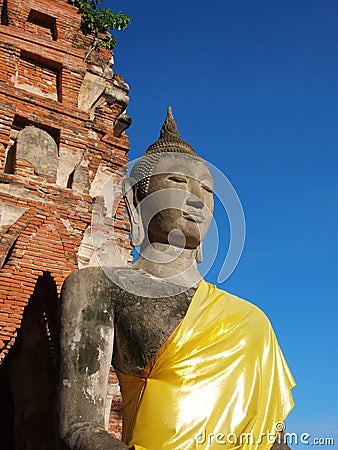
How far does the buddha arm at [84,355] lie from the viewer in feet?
11.4

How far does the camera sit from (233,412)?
3.60 m

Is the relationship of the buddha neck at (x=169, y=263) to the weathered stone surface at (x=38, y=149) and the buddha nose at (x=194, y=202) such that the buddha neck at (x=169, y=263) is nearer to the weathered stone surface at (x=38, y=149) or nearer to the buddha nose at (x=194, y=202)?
the buddha nose at (x=194, y=202)

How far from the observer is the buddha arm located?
347 centimetres

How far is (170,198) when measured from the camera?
421cm

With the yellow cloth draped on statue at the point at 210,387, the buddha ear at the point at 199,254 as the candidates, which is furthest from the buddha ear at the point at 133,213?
the yellow cloth draped on statue at the point at 210,387

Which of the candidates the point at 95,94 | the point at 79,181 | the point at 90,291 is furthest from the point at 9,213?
the point at 90,291

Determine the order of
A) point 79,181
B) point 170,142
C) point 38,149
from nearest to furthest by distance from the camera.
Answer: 1. point 170,142
2. point 38,149
3. point 79,181

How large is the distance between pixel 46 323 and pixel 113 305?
4.35 m

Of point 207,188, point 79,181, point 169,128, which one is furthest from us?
point 79,181

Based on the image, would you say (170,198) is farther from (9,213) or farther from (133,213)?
(9,213)

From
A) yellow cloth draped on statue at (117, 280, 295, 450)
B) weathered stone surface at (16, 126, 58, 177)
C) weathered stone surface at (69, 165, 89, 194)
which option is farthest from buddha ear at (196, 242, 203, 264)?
weathered stone surface at (69, 165, 89, 194)

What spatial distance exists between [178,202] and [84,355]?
1152mm

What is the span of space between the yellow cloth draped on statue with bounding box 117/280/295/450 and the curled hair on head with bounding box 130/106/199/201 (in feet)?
2.83

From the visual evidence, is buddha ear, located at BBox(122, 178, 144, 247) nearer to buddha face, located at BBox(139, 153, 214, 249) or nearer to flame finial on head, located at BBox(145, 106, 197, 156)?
buddha face, located at BBox(139, 153, 214, 249)
